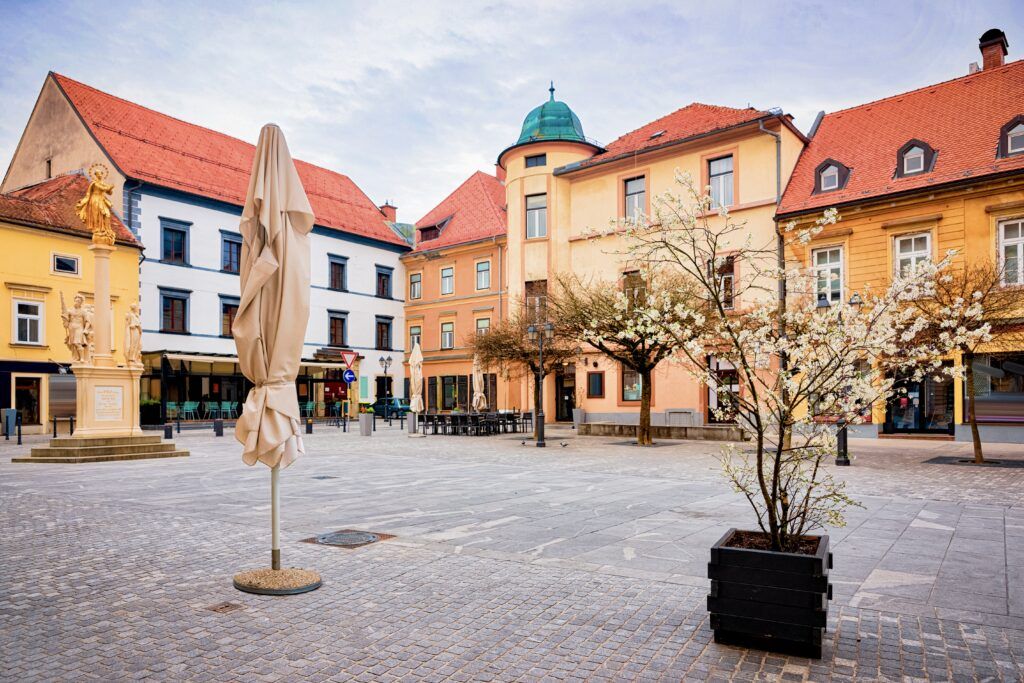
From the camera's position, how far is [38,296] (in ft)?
100

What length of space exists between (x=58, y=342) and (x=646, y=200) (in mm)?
26385

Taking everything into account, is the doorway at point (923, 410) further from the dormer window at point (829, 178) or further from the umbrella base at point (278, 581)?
the umbrella base at point (278, 581)

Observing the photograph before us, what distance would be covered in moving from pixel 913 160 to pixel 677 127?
10420 millimetres

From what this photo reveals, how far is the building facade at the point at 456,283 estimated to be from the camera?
43.4 metres

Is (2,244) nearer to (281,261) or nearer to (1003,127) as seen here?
(281,261)

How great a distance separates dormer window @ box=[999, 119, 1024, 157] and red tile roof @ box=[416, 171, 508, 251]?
25.7 meters

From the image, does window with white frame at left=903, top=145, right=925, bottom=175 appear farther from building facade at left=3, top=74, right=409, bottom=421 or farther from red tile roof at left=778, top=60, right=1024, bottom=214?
building facade at left=3, top=74, right=409, bottom=421

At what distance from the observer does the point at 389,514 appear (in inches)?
360

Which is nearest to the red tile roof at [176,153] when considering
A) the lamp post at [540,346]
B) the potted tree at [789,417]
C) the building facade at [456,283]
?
the building facade at [456,283]

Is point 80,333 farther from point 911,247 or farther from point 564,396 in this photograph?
point 911,247

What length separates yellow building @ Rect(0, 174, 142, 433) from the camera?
96.8ft

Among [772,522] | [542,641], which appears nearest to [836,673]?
[772,522]

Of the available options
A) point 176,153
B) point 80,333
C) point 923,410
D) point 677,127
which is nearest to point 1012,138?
point 923,410

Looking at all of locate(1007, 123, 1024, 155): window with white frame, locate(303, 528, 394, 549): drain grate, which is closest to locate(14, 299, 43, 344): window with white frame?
locate(303, 528, 394, 549): drain grate
